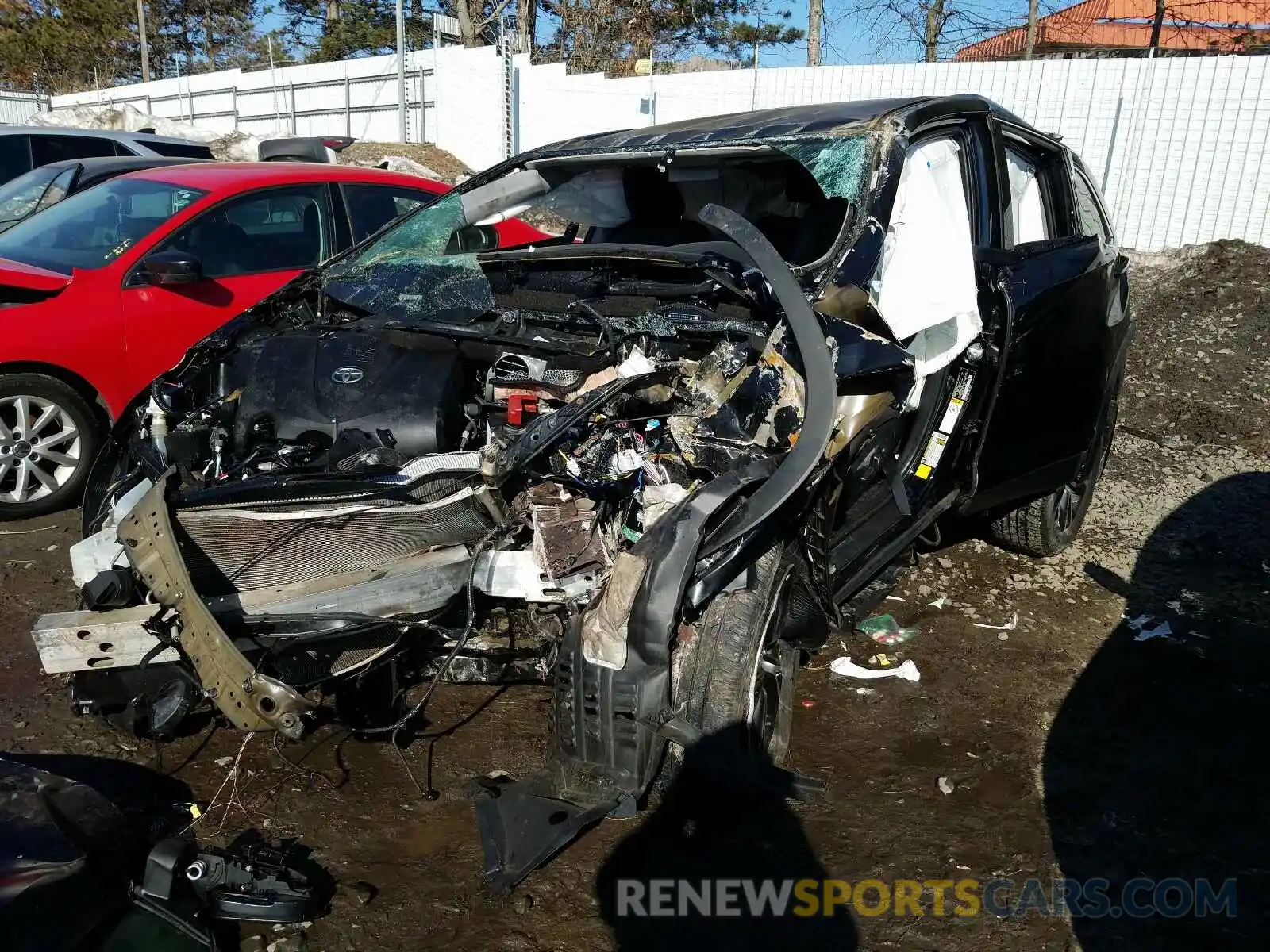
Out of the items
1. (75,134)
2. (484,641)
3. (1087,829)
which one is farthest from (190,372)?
(75,134)

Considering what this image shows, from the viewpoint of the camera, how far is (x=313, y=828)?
2520mm

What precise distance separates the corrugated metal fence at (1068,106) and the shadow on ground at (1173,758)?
8.12 m

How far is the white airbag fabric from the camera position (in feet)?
8.80

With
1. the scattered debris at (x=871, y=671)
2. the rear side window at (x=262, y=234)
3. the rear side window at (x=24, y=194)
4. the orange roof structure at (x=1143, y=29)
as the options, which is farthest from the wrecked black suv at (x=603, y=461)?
the orange roof structure at (x=1143, y=29)

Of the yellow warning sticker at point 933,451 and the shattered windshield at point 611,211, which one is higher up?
the shattered windshield at point 611,211

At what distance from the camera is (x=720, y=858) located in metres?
2.43

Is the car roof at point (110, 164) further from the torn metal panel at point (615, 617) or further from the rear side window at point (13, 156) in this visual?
the torn metal panel at point (615, 617)

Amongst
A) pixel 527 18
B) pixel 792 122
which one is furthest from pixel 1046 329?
pixel 527 18

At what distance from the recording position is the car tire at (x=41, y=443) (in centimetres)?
433

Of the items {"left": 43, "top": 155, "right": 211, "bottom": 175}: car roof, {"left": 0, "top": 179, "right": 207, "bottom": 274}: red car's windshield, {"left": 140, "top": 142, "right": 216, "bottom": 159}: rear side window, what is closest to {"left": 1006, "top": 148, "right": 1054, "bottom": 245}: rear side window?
{"left": 0, "top": 179, "right": 207, "bottom": 274}: red car's windshield

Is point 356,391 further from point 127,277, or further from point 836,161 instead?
point 127,277

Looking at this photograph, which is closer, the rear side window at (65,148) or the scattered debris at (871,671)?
the scattered debris at (871,671)

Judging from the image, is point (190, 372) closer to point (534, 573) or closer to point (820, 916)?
point (534, 573)

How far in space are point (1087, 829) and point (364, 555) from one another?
213 centimetres
